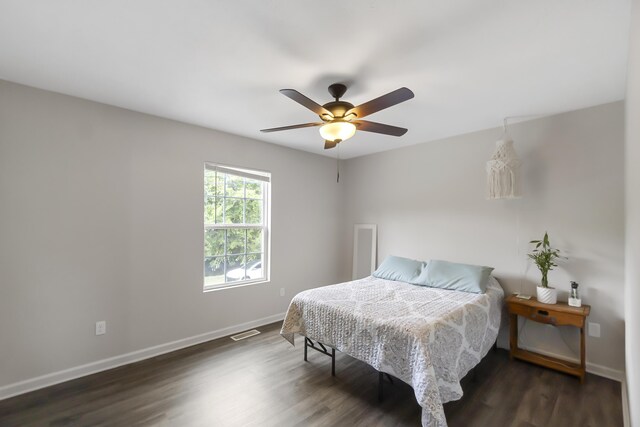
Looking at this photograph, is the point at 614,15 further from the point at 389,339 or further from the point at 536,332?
the point at 536,332

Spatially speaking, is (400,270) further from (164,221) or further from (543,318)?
(164,221)

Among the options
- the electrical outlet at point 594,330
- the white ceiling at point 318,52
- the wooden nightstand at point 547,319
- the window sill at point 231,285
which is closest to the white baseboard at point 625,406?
the wooden nightstand at point 547,319

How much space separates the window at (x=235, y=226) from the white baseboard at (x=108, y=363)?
553 mm

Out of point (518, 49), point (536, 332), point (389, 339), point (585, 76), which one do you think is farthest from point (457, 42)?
point (536, 332)

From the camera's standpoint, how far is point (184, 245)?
3.14 m

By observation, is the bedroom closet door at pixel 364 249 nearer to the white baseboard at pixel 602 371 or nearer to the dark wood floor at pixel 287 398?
the dark wood floor at pixel 287 398

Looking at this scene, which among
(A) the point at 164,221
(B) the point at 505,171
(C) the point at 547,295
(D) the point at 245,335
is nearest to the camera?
(C) the point at 547,295

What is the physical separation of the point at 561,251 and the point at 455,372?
179 cm

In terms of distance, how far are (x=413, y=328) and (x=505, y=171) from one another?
75.2 inches

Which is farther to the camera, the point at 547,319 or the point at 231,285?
the point at 231,285

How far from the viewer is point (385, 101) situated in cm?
185

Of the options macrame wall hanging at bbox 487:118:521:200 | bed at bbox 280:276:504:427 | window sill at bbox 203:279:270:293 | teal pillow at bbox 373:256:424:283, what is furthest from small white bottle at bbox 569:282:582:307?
window sill at bbox 203:279:270:293

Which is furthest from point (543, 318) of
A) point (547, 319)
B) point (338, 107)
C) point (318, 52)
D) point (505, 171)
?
point (318, 52)

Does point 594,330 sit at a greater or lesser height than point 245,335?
greater
